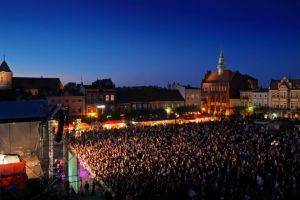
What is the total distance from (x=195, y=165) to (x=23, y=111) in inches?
422

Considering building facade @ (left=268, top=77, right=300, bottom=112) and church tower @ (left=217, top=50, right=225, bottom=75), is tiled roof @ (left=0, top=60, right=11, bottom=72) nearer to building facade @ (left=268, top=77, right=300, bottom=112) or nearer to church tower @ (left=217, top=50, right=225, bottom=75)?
church tower @ (left=217, top=50, right=225, bottom=75)

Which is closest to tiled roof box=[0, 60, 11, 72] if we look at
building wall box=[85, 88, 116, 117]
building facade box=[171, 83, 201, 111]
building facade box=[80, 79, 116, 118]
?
building facade box=[80, 79, 116, 118]

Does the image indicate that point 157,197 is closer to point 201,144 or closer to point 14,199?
point 14,199

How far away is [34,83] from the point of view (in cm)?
5894

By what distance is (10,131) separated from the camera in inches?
784

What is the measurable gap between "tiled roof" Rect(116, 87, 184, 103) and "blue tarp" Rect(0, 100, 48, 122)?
37.2 meters

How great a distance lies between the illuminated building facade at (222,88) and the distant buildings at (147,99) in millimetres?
10842

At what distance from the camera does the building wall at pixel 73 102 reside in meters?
51.4

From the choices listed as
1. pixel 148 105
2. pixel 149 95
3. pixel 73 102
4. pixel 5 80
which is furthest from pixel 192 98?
pixel 5 80

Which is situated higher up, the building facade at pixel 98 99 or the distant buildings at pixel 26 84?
the distant buildings at pixel 26 84

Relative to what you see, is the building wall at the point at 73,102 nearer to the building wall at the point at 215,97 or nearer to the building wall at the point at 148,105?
the building wall at the point at 148,105

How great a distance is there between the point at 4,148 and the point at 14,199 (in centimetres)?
Result: 657

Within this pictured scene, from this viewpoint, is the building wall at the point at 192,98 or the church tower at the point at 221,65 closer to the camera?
the building wall at the point at 192,98

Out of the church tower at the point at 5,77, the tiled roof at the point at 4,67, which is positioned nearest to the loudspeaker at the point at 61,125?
the church tower at the point at 5,77
